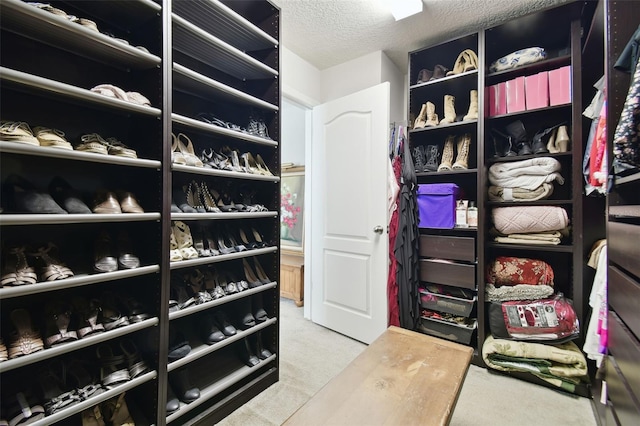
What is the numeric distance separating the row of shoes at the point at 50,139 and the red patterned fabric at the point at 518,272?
2407mm

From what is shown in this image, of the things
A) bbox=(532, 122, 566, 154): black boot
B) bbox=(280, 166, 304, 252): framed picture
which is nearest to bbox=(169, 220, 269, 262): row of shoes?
bbox=(280, 166, 304, 252): framed picture

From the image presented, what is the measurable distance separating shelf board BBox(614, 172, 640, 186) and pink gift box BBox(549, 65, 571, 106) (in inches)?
43.2

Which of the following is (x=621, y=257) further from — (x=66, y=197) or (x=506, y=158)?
(x=66, y=197)

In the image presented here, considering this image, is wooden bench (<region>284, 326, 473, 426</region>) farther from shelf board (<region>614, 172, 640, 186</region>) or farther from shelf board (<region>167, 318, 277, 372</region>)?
shelf board (<region>614, 172, 640, 186</region>)

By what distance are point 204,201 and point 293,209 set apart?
7.69ft

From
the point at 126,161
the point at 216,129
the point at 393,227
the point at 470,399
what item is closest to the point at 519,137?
the point at 393,227

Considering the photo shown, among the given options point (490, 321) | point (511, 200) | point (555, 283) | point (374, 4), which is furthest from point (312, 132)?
point (555, 283)

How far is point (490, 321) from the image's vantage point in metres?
2.09

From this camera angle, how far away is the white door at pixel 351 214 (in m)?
2.41

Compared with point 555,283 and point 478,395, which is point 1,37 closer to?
point 478,395

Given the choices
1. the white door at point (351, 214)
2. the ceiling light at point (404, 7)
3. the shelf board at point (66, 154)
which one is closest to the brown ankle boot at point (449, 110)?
the white door at point (351, 214)

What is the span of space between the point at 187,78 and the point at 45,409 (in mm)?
1501

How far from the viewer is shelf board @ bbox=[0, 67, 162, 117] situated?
2.99 feet

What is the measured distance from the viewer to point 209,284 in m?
1.64
